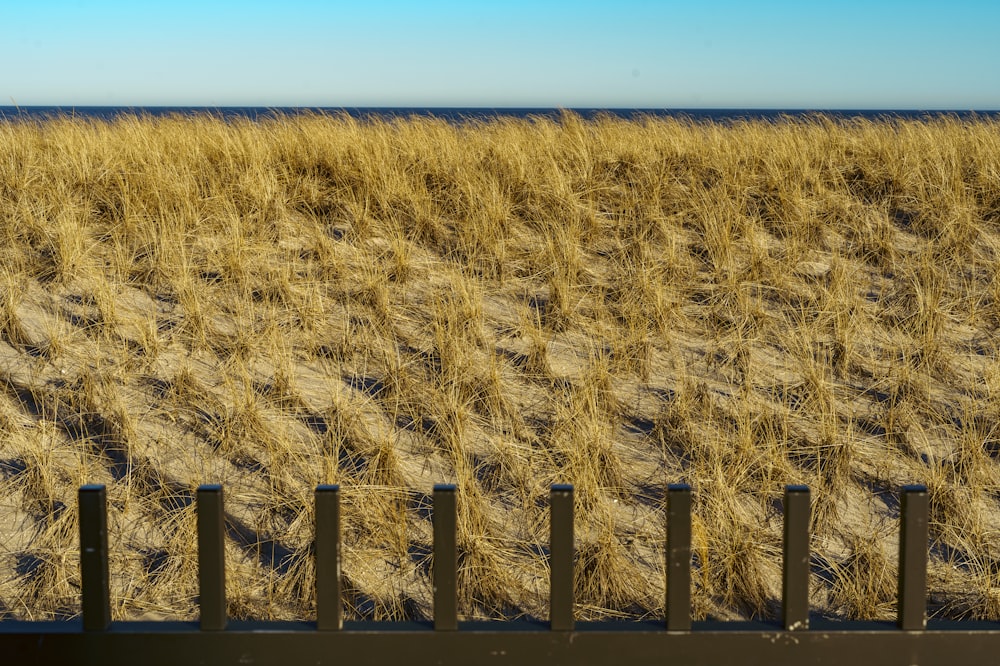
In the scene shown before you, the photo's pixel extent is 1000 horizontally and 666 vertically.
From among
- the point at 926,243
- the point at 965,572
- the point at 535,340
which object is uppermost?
the point at 926,243

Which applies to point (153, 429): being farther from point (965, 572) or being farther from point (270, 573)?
point (965, 572)

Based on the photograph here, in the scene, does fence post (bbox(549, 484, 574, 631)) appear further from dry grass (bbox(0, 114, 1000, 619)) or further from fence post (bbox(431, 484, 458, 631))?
dry grass (bbox(0, 114, 1000, 619))

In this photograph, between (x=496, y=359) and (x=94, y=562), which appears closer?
(x=94, y=562)

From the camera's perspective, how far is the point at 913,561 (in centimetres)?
192

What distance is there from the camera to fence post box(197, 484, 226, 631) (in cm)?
188

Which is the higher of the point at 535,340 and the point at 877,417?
the point at 535,340

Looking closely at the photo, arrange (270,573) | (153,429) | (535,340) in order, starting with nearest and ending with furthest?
(270,573)
(153,429)
(535,340)

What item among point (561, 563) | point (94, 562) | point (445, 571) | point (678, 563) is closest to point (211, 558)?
point (94, 562)

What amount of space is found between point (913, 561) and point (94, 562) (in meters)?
1.70

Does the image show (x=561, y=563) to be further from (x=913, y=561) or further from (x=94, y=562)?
(x=94, y=562)

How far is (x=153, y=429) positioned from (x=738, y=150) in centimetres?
529

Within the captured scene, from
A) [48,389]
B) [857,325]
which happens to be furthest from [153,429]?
[857,325]

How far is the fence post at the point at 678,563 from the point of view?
190 cm

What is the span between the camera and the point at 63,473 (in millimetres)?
3521
